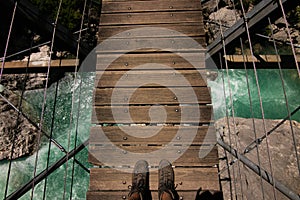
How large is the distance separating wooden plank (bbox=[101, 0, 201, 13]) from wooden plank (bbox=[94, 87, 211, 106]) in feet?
4.49

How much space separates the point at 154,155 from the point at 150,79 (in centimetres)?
101

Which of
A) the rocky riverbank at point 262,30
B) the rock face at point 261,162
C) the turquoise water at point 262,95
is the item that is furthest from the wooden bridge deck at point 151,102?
the rocky riverbank at point 262,30

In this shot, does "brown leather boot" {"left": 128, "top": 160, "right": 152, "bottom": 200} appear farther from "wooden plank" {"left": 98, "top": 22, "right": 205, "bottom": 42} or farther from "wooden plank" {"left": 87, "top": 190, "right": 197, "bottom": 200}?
"wooden plank" {"left": 98, "top": 22, "right": 205, "bottom": 42}

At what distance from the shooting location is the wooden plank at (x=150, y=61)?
3.30 m

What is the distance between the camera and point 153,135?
2.89 metres

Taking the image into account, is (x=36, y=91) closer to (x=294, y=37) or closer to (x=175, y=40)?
(x=175, y=40)

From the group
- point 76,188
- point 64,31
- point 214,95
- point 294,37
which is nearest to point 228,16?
point 294,37

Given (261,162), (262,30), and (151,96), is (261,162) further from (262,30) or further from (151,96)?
(262,30)

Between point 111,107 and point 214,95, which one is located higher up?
point 214,95

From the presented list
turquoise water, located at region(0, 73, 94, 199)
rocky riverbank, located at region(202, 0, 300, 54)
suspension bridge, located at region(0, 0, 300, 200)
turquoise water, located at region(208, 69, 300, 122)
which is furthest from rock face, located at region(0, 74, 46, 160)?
rocky riverbank, located at region(202, 0, 300, 54)

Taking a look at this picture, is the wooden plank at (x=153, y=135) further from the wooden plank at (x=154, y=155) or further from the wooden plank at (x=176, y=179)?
the wooden plank at (x=176, y=179)

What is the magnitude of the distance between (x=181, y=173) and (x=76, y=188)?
13.1 feet

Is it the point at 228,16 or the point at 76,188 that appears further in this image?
the point at 228,16

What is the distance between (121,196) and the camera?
2596mm
